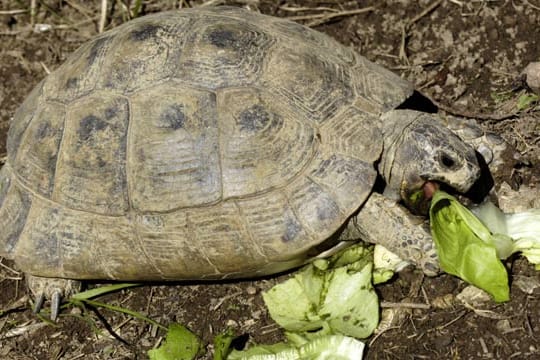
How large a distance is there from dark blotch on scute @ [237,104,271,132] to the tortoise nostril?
999 millimetres

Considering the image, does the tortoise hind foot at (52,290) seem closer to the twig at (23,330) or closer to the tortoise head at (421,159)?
the twig at (23,330)

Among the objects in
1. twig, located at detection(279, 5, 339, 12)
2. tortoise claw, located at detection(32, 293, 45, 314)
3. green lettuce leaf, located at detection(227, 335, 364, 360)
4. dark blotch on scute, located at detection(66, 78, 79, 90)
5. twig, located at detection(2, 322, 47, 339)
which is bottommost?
twig, located at detection(2, 322, 47, 339)

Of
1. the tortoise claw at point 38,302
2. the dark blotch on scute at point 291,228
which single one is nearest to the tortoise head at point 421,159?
the dark blotch on scute at point 291,228

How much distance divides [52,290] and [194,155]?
4.48ft

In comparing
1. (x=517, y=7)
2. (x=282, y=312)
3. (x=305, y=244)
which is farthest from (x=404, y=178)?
(x=517, y=7)

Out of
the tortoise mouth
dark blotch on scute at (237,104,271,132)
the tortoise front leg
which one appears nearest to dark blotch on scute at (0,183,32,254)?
dark blotch on scute at (237,104,271,132)

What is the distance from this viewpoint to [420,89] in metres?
5.11

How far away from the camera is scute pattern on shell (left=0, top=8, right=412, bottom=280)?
391 centimetres

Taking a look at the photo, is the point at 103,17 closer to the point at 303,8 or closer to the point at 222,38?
the point at 303,8

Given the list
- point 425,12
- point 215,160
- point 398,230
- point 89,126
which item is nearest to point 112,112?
point 89,126

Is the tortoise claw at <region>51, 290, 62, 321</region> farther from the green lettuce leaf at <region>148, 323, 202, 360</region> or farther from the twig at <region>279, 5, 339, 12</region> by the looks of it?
the twig at <region>279, 5, 339, 12</region>

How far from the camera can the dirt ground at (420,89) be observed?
406 centimetres

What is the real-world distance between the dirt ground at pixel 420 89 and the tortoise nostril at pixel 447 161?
614mm

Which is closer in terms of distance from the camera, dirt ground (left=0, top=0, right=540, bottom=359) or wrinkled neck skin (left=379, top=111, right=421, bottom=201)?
dirt ground (left=0, top=0, right=540, bottom=359)
